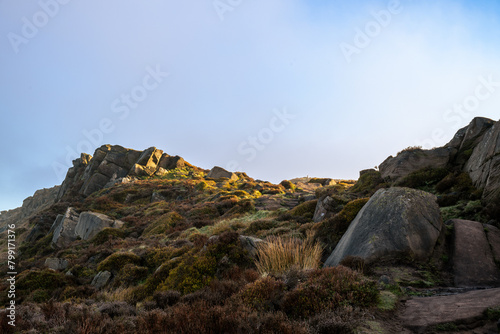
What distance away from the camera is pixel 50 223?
2880 cm

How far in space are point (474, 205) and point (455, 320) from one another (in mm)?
6589

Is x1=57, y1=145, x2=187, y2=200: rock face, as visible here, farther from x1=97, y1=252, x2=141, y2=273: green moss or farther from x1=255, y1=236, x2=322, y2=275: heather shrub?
x1=255, y1=236, x2=322, y2=275: heather shrub

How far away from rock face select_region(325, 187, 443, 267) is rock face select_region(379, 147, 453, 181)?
25.5 ft

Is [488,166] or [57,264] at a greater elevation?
[57,264]

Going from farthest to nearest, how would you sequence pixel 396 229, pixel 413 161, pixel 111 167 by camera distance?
pixel 111 167 < pixel 413 161 < pixel 396 229

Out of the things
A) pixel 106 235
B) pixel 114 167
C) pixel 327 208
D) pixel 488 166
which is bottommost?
pixel 488 166

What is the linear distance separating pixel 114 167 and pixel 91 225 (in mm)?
32339

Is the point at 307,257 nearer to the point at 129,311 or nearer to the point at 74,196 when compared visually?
the point at 129,311

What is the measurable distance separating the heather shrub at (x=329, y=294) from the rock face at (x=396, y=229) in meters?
1.99

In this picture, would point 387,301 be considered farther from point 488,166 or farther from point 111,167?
point 111,167

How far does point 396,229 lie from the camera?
6.44 m

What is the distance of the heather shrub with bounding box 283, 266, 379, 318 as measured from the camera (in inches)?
159

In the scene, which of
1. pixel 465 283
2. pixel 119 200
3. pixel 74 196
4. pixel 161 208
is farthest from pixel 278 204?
pixel 74 196

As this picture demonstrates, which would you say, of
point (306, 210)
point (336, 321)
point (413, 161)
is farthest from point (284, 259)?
point (413, 161)
